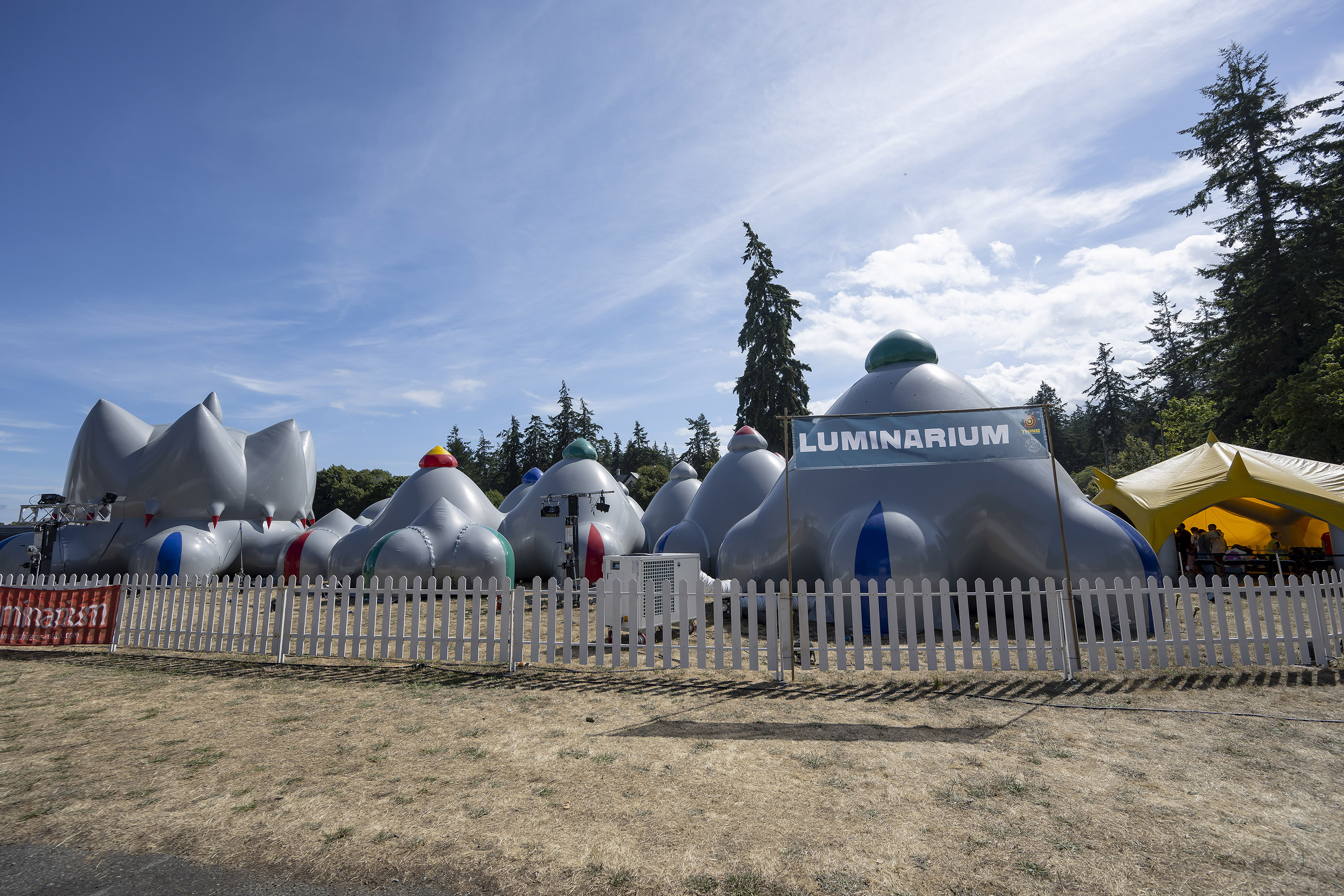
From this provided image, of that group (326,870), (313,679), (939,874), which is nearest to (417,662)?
(313,679)

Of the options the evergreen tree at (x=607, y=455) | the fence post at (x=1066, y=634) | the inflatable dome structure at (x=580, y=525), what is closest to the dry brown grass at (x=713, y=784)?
the fence post at (x=1066, y=634)

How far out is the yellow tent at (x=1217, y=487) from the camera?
41.2ft

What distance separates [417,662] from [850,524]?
6407 mm

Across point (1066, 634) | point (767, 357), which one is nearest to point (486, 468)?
point (767, 357)

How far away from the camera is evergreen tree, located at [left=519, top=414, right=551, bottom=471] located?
57531 mm

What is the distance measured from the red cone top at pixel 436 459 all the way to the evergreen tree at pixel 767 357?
21.2 metres

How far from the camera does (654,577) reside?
10094 mm

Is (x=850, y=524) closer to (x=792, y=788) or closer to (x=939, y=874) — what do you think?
(x=792, y=788)

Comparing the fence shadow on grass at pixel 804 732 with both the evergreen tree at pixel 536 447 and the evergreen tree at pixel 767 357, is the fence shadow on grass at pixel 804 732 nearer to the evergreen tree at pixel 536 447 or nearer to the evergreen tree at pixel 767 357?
the evergreen tree at pixel 767 357

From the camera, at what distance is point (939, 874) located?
3178 mm

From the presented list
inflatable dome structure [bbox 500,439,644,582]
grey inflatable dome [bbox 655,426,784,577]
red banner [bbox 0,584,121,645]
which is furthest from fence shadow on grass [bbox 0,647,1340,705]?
inflatable dome structure [bbox 500,439,644,582]

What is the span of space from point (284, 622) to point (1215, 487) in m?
16.9

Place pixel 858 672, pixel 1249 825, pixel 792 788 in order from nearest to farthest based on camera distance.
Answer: pixel 1249 825 < pixel 792 788 < pixel 858 672

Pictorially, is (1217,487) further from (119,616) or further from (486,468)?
(486,468)
